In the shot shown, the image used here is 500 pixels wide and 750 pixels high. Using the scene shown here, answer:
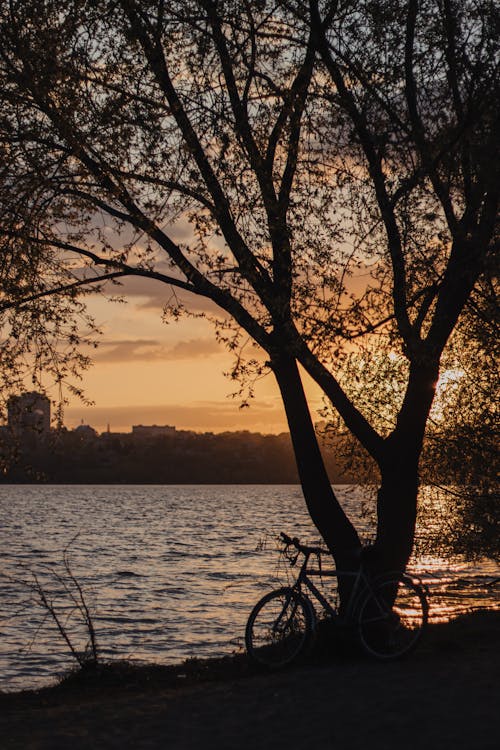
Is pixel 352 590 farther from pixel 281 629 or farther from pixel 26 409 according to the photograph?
pixel 26 409

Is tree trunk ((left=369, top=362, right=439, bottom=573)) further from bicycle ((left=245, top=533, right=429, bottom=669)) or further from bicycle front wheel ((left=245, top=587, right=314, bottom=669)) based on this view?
bicycle front wheel ((left=245, top=587, right=314, bottom=669))

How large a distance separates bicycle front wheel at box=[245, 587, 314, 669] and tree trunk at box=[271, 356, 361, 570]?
5.65ft

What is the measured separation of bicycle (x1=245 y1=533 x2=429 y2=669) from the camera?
40.4 feet

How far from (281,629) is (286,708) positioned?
299 cm

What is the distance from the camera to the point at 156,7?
13641mm

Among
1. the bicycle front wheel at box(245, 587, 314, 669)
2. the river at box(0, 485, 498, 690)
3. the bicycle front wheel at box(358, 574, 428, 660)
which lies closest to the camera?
the bicycle front wheel at box(358, 574, 428, 660)

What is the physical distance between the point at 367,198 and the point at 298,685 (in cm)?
719

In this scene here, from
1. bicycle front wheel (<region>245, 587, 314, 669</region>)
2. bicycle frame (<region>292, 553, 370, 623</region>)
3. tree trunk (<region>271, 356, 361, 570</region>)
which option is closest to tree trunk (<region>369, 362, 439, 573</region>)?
tree trunk (<region>271, 356, 361, 570</region>)

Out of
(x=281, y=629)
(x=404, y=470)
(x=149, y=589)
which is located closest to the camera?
(x=281, y=629)

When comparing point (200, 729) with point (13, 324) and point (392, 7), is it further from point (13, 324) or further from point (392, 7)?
point (392, 7)

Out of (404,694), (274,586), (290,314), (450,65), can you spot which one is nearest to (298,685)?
(404,694)

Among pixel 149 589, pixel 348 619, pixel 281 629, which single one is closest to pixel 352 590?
pixel 348 619

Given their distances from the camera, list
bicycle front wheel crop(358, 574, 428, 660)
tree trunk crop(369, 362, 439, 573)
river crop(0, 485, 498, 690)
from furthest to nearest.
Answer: river crop(0, 485, 498, 690), tree trunk crop(369, 362, 439, 573), bicycle front wheel crop(358, 574, 428, 660)

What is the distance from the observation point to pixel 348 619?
40.8ft
